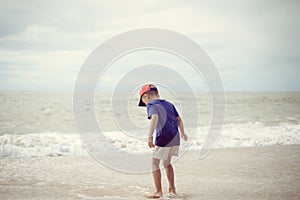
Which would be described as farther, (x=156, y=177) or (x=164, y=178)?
(x=164, y=178)

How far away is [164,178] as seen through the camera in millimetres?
5418

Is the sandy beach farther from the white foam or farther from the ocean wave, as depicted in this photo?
the ocean wave

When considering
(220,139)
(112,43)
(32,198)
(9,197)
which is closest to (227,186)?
(32,198)

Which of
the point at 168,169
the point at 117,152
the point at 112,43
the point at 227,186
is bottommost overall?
the point at 227,186

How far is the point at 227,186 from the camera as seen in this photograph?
187 inches

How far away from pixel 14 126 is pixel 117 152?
28.1ft

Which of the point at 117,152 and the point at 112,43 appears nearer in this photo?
the point at 112,43

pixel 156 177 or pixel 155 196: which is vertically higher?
pixel 156 177

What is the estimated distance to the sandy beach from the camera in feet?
14.3

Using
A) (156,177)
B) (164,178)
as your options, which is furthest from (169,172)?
(164,178)

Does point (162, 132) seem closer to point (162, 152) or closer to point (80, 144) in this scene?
point (162, 152)

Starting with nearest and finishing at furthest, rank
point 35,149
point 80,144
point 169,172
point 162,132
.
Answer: point 162,132 < point 169,172 < point 35,149 < point 80,144

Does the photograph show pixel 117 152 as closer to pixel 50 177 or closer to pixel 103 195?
pixel 50 177

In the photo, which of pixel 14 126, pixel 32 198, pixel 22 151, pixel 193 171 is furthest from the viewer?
pixel 14 126
